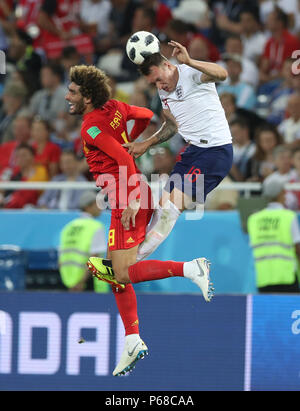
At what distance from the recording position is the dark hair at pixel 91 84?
7090 mm

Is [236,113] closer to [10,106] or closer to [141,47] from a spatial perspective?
[10,106]

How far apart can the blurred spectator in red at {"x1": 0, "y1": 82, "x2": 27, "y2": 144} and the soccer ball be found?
233 inches

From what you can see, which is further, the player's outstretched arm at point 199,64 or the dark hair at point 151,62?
the dark hair at point 151,62

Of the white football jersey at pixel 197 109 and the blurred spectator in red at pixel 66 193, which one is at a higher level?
the blurred spectator in red at pixel 66 193

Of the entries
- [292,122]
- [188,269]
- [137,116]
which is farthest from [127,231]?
[292,122]

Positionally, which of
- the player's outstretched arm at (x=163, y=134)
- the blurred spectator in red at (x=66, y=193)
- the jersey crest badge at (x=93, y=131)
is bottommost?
the jersey crest badge at (x=93, y=131)

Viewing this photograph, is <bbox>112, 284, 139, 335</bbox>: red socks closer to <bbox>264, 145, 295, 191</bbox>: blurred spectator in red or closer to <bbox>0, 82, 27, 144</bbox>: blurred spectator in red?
<bbox>264, 145, 295, 191</bbox>: blurred spectator in red

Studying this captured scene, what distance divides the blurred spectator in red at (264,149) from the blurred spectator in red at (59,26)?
4091 millimetres

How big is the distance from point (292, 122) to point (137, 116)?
4212mm

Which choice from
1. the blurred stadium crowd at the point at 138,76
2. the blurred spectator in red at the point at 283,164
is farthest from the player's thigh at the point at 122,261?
the blurred spectator in red at the point at 283,164

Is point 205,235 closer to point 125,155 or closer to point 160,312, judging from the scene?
point 160,312

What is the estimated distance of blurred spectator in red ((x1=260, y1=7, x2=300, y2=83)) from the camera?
40.5ft

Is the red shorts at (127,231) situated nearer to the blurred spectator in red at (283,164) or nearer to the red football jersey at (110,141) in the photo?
the red football jersey at (110,141)

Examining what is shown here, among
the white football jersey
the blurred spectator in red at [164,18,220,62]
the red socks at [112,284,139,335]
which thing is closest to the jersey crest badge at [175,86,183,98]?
the white football jersey
